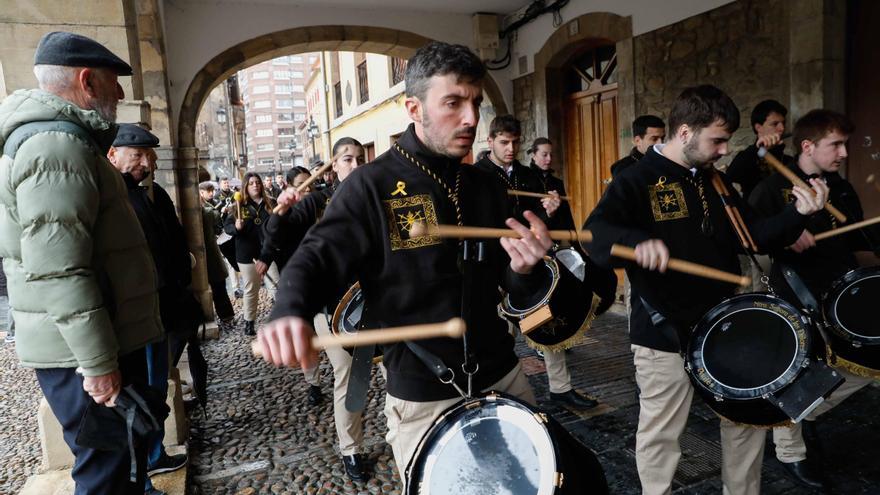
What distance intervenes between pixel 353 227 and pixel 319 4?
23.5ft

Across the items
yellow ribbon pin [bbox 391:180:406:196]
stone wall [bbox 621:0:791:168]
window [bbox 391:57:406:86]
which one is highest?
window [bbox 391:57:406:86]

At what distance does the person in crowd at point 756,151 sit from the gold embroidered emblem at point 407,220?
329 centimetres

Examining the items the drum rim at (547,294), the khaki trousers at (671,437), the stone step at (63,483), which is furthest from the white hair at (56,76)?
the khaki trousers at (671,437)

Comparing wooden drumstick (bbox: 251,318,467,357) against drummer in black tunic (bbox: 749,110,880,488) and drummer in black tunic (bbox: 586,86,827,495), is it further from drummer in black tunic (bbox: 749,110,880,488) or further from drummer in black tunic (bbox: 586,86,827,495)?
drummer in black tunic (bbox: 749,110,880,488)

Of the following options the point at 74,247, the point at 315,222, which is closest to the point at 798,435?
the point at 315,222

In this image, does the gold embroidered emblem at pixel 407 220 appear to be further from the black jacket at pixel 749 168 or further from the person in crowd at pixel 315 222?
the black jacket at pixel 749 168

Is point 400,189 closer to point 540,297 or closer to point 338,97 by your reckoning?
point 540,297

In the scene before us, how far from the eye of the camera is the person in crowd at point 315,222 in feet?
11.3

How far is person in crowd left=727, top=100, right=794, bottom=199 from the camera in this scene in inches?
166

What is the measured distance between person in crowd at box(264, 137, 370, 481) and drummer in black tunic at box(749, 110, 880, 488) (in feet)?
7.63

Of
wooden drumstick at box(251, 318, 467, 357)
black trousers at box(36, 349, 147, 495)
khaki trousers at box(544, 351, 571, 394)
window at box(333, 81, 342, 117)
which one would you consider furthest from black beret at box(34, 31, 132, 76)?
window at box(333, 81, 342, 117)

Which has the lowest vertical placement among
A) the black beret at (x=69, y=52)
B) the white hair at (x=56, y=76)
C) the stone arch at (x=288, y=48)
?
the white hair at (x=56, y=76)

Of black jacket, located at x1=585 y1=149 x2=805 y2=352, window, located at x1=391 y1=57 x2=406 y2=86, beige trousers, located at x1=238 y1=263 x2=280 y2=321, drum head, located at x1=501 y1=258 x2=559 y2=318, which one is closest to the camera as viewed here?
black jacket, located at x1=585 y1=149 x2=805 y2=352

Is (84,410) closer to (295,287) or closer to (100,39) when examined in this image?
(295,287)
